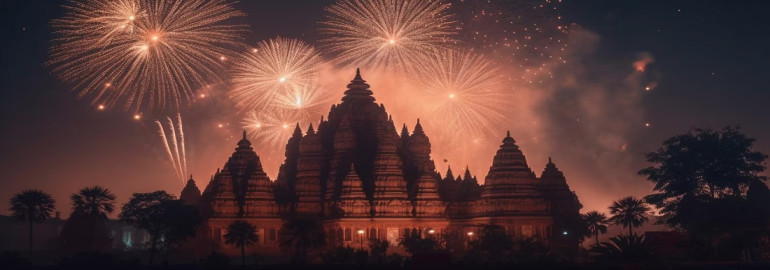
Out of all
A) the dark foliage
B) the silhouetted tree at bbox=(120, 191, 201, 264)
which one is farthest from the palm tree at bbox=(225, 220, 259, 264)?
the dark foliage

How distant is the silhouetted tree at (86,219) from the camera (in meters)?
111

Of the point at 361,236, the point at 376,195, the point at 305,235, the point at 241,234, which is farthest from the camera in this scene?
the point at 376,195

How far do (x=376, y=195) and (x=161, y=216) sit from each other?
21225 mm

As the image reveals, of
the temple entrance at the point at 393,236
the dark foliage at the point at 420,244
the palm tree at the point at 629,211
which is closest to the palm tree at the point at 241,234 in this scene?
the dark foliage at the point at 420,244

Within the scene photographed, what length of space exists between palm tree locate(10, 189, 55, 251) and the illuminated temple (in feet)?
53.3

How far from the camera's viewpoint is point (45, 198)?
109 m

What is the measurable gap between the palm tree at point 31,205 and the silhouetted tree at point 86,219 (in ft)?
9.59

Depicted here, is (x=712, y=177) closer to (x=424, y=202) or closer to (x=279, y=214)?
(x=424, y=202)

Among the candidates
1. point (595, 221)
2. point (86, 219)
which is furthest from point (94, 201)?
point (595, 221)

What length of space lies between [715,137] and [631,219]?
14399 millimetres

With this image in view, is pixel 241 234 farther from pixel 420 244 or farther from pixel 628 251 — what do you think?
pixel 628 251

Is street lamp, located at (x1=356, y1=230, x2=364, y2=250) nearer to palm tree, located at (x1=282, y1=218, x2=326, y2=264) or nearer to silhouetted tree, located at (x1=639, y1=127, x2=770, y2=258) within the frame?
palm tree, located at (x1=282, y1=218, x2=326, y2=264)

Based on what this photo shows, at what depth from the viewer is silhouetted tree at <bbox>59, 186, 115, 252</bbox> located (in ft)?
364

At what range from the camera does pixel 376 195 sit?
10600cm
